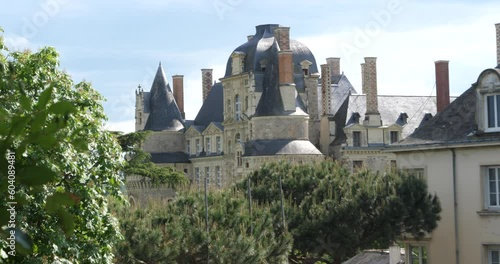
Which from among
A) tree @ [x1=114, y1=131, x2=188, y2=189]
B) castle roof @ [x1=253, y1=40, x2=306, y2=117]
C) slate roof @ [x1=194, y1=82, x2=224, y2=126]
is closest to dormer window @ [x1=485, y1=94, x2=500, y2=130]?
tree @ [x1=114, y1=131, x2=188, y2=189]

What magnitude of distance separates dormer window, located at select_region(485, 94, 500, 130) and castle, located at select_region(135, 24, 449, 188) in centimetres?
4274

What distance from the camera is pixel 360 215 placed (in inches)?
1173

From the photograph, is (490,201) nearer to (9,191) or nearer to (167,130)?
(9,191)

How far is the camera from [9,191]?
8.38ft

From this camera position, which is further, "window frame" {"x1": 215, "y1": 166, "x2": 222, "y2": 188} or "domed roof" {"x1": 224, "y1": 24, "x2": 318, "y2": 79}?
"window frame" {"x1": 215, "y1": 166, "x2": 222, "y2": 188}

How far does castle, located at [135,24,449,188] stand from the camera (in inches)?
2889

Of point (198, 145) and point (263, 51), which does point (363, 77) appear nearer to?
point (263, 51)

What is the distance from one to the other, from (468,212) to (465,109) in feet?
11.2

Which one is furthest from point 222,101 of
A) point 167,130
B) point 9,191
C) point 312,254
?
point 9,191

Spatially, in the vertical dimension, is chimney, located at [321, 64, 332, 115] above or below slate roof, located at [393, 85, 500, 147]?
above

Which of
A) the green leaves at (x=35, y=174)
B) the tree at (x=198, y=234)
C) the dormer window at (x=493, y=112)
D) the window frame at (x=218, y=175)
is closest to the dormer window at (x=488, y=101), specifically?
the dormer window at (x=493, y=112)

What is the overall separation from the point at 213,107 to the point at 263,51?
38.9 ft

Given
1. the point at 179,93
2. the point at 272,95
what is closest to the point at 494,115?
the point at 272,95

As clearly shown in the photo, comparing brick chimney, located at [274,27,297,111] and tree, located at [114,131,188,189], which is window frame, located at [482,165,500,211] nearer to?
tree, located at [114,131,188,189]
